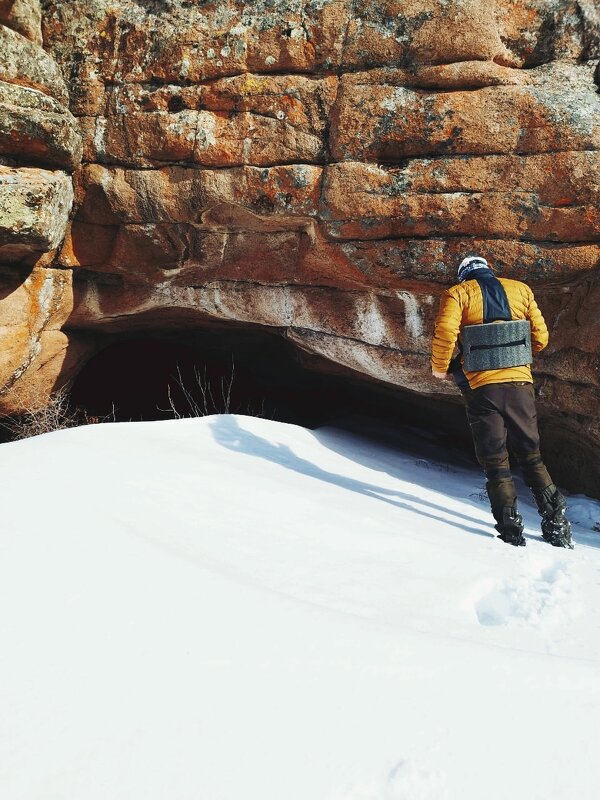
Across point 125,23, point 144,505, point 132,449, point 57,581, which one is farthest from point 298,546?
point 125,23

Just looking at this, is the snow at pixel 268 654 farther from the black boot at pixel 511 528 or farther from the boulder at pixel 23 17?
the boulder at pixel 23 17

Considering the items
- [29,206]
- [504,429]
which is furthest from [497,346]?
[29,206]

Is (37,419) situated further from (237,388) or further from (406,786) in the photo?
(406,786)

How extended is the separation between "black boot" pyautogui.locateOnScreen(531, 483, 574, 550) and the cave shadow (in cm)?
41

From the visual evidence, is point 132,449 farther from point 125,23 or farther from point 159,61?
point 125,23

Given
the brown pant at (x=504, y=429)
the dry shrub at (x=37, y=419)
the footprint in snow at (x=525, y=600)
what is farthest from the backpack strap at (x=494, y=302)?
the dry shrub at (x=37, y=419)

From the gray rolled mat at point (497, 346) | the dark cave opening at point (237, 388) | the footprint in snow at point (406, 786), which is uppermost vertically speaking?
the gray rolled mat at point (497, 346)

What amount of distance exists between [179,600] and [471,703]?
944mm

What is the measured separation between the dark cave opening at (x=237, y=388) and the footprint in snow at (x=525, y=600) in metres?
4.76

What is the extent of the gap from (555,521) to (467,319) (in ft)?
4.74

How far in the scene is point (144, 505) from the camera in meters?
2.72

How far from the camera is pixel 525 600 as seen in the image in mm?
2439

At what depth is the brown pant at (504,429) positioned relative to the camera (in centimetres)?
384

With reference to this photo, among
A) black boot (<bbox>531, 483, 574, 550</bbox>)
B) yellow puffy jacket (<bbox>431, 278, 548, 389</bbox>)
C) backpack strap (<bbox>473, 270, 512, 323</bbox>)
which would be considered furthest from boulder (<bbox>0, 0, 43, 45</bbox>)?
black boot (<bbox>531, 483, 574, 550</bbox>)
